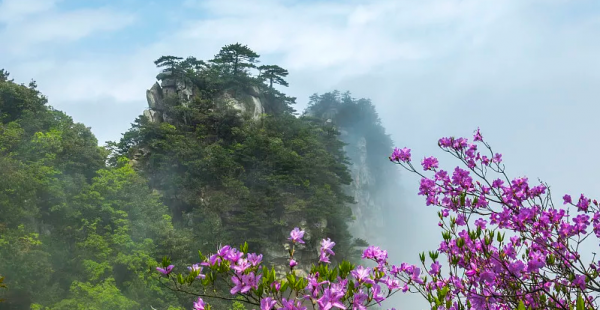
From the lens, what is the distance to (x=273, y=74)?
34.2m

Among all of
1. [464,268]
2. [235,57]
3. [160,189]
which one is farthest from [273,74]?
[464,268]

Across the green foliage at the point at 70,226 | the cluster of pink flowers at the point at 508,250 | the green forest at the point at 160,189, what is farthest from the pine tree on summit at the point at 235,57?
the cluster of pink flowers at the point at 508,250

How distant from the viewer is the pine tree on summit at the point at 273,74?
33.5 m

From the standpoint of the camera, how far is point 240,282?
2.14 meters

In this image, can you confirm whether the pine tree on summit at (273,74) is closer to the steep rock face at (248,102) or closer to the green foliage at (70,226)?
the steep rock face at (248,102)

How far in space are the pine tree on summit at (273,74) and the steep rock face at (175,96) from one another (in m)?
3.05

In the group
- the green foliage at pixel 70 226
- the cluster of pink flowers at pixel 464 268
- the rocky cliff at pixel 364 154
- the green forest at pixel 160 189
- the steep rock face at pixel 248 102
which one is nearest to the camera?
the cluster of pink flowers at pixel 464 268

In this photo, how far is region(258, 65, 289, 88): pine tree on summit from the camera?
33463 mm

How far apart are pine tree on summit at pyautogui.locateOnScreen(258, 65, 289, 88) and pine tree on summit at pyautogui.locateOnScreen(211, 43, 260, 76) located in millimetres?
1625

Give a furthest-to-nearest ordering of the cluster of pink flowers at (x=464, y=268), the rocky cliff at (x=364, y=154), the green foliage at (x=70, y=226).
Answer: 1. the rocky cliff at (x=364, y=154)
2. the green foliage at (x=70, y=226)
3. the cluster of pink flowers at (x=464, y=268)

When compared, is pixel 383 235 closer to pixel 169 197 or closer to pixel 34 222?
pixel 169 197

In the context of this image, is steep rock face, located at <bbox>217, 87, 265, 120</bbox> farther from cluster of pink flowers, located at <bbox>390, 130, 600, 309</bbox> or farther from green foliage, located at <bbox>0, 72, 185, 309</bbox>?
cluster of pink flowers, located at <bbox>390, 130, 600, 309</bbox>

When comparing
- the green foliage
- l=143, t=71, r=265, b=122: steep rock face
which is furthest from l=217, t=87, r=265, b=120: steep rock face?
the green foliage

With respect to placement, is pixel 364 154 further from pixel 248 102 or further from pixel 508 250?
pixel 508 250
